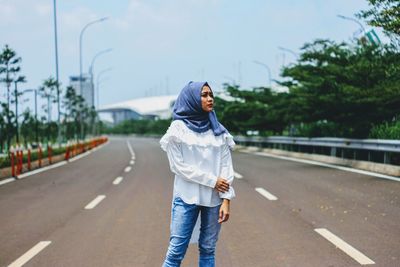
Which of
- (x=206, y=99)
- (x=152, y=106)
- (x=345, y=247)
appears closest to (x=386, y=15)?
(x=345, y=247)

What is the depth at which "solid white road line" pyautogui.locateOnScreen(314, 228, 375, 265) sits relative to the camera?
5.48 metres

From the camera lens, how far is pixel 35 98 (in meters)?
41.8

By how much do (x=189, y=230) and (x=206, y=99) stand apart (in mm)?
942

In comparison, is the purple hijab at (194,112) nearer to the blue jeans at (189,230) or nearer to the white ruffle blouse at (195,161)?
the white ruffle blouse at (195,161)

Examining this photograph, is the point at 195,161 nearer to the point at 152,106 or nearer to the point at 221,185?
the point at 221,185

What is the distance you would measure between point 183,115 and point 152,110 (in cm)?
14956

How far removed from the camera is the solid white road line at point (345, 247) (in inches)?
216

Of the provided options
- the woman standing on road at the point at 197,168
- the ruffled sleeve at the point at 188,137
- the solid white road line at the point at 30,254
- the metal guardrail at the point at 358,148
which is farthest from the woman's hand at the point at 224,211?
the metal guardrail at the point at 358,148

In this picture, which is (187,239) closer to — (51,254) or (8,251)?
(51,254)

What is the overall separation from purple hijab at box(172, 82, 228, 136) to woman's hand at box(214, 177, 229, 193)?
1.09ft

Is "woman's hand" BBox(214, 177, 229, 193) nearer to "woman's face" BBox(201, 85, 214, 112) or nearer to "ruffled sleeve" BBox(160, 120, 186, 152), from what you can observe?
"ruffled sleeve" BBox(160, 120, 186, 152)

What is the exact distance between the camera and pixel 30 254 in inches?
239

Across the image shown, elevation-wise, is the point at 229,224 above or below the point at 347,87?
below

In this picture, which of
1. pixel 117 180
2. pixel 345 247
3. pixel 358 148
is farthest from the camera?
pixel 358 148
